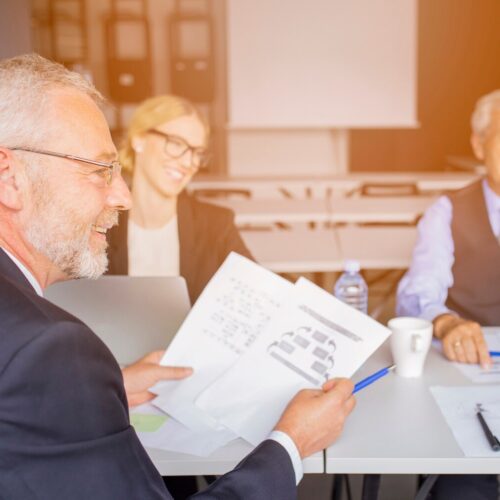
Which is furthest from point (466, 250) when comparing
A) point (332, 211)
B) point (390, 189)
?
point (390, 189)

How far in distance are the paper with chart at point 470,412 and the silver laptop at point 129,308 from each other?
612 mm

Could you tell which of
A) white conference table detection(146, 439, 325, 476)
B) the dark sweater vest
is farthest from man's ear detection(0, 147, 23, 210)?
the dark sweater vest

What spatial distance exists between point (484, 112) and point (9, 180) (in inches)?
68.9

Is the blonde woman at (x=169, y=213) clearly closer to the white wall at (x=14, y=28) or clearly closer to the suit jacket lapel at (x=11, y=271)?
the white wall at (x=14, y=28)

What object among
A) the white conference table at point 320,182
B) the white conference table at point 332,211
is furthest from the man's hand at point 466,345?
the white conference table at point 320,182

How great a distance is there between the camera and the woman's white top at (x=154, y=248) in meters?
2.25

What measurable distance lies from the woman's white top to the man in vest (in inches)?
29.7

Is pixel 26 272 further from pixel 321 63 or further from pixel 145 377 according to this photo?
pixel 321 63

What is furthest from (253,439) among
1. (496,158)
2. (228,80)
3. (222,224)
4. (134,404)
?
(228,80)

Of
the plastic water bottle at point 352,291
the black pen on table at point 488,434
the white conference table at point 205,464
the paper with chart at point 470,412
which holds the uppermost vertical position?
the plastic water bottle at point 352,291

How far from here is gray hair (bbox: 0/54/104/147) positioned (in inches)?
36.3

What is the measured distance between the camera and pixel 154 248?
7.45 ft

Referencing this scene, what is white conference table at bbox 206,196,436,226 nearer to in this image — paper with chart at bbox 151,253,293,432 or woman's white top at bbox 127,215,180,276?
woman's white top at bbox 127,215,180,276

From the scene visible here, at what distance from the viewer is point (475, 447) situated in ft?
3.94
